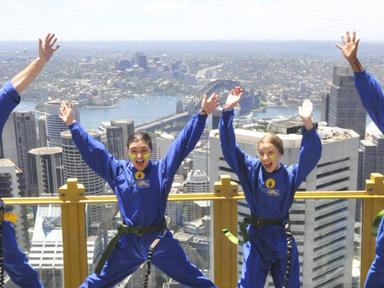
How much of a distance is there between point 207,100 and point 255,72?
13185 centimetres

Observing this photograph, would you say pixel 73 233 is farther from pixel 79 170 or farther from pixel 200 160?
pixel 200 160

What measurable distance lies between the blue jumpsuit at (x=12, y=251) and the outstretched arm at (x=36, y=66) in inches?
1.9

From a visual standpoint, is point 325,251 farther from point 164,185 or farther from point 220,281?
point 164,185

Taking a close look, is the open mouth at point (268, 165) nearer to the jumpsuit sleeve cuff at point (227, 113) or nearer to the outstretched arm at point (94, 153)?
the jumpsuit sleeve cuff at point (227, 113)

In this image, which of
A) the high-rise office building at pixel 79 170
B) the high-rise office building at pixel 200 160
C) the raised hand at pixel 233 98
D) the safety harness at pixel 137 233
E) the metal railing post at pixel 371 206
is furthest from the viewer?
the high-rise office building at pixel 200 160

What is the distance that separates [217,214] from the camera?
4027 mm

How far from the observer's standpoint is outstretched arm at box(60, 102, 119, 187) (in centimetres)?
331

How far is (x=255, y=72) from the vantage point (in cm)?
13262

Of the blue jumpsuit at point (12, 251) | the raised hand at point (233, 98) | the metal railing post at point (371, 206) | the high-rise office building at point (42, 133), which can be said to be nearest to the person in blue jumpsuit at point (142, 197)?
the raised hand at point (233, 98)

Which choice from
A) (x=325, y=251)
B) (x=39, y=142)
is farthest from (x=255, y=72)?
(x=325, y=251)

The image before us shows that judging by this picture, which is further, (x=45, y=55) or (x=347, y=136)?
(x=347, y=136)

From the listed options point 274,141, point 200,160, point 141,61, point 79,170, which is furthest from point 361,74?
point 141,61

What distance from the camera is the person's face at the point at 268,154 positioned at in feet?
10.6

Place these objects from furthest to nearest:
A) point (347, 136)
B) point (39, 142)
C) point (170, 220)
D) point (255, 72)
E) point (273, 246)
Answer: point (255, 72)
point (39, 142)
point (347, 136)
point (170, 220)
point (273, 246)
